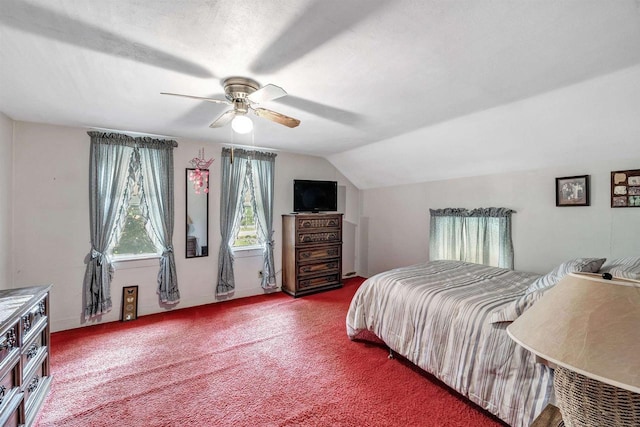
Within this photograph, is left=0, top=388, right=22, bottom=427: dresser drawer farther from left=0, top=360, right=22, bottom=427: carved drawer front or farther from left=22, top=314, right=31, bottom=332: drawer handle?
left=22, top=314, right=31, bottom=332: drawer handle

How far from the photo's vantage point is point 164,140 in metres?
3.62

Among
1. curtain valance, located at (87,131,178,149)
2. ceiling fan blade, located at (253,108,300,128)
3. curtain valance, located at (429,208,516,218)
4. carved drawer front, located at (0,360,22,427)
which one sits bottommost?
carved drawer front, located at (0,360,22,427)

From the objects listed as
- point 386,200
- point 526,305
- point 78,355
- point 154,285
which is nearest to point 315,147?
point 386,200

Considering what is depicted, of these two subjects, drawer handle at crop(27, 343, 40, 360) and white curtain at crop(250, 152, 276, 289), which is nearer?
drawer handle at crop(27, 343, 40, 360)

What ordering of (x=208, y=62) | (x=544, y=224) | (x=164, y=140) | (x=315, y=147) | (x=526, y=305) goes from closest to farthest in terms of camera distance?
(x=526, y=305)
(x=208, y=62)
(x=544, y=224)
(x=164, y=140)
(x=315, y=147)

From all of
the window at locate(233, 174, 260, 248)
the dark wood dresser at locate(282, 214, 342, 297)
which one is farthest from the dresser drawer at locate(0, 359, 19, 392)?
the dark wood dresser at locate(282, 214, 342, 297)

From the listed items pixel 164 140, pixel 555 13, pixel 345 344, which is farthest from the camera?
pixel 164 140

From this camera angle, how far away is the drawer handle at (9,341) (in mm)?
1483

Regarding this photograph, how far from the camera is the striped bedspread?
5.36 ft

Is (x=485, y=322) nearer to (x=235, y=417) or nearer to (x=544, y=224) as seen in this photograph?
(x=235, y=417)

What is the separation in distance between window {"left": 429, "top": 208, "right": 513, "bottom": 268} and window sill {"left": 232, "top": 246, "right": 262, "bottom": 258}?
2.72 m

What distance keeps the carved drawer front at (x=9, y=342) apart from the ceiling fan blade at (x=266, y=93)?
1989mm

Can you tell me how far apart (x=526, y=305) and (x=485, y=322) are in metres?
0.31

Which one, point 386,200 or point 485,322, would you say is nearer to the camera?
point 485,322
